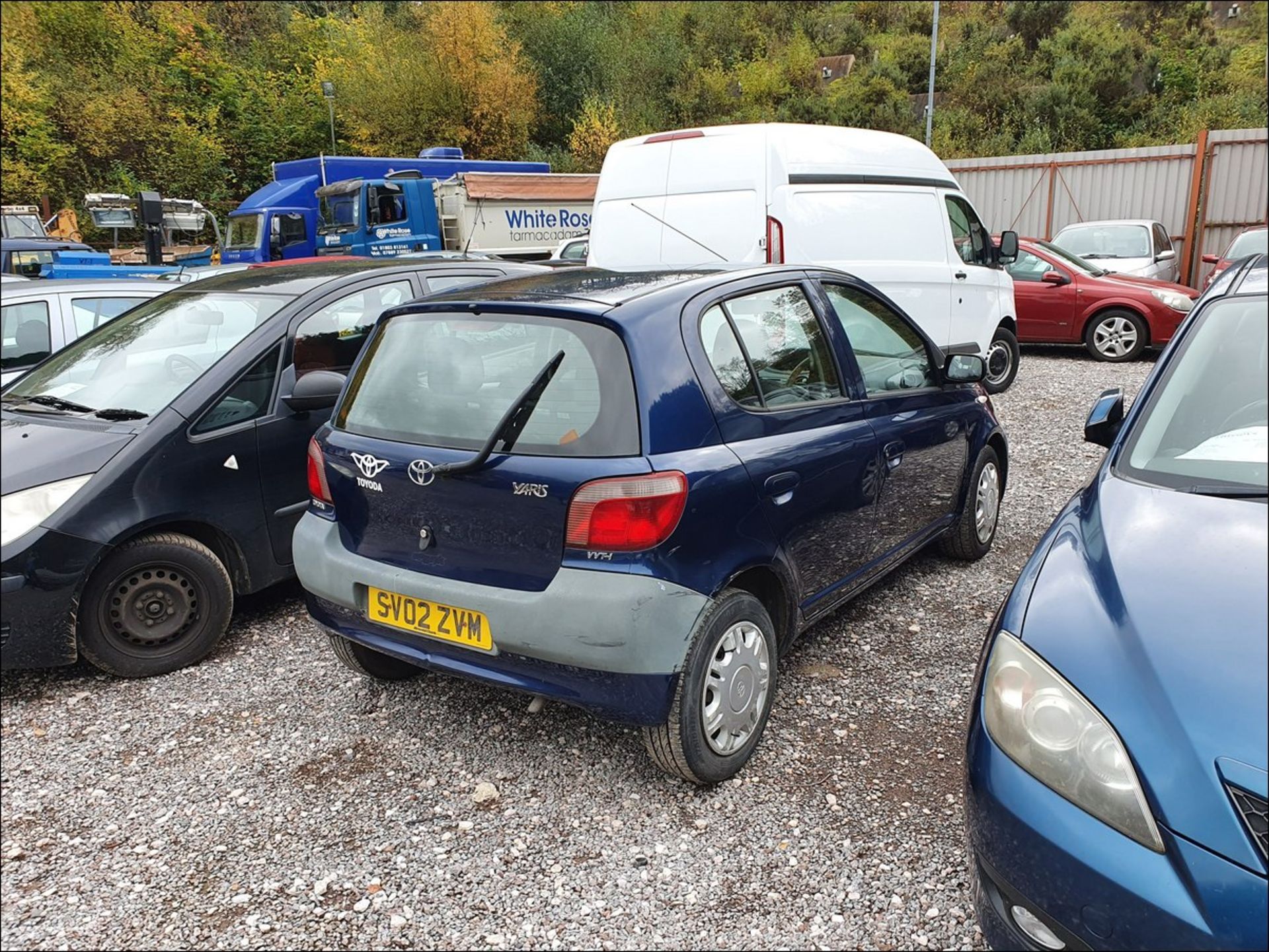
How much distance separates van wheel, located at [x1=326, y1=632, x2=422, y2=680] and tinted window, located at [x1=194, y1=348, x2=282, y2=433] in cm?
114

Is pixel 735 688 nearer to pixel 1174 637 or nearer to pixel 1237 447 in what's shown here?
pixel 1174 637

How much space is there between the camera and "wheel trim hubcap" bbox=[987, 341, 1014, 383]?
9484 mm

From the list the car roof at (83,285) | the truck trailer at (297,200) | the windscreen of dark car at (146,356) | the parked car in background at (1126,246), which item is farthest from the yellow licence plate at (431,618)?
the truck trailer at (297,200)

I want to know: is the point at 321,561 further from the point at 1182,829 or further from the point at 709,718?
the point at 1182,829

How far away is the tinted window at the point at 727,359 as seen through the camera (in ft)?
9.67

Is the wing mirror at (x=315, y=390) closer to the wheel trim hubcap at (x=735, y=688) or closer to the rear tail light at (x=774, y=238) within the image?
the wheel trim hubcap at (x=735, y=688)

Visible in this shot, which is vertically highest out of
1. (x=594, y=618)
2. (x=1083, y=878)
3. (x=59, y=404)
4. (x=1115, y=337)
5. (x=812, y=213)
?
(x=812, y=213)

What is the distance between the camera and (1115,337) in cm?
1080

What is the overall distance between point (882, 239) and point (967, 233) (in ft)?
4.60

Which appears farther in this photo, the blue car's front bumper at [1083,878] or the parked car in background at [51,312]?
the parked car in background at [51,312]

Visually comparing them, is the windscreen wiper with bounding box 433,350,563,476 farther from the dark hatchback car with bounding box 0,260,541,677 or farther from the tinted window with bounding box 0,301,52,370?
the tinted window with bounding box 0,301,52,370

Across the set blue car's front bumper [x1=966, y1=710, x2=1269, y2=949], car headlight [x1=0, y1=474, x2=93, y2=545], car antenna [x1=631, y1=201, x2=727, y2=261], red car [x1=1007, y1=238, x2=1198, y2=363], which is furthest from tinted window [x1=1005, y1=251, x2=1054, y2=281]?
car headlight [x1=0, y1=474, x2=93, y2=545]

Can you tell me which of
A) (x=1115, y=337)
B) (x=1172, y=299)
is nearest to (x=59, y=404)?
(x=1115, y=337)

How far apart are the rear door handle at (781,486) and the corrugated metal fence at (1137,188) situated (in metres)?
13.9
